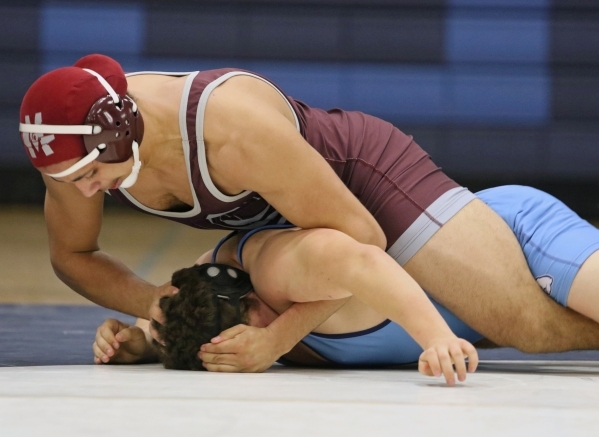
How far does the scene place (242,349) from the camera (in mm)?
1436

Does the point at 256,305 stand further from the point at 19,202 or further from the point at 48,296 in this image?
the point at 19,202

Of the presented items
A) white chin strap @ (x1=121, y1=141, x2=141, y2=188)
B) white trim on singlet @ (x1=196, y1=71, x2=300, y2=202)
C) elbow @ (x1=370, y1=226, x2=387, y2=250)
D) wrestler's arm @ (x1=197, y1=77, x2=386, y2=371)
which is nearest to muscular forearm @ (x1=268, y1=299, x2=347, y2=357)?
wrestler's arm @ (x1=197, y1=77, x2=386, y2=371)

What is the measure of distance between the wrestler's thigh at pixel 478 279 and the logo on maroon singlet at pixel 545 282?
0.04 ft

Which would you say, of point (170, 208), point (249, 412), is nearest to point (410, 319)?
point (249, 412)

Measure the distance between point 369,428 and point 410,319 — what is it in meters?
0.43

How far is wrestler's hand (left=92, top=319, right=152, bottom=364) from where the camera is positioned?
5.20 ft

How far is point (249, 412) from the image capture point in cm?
97

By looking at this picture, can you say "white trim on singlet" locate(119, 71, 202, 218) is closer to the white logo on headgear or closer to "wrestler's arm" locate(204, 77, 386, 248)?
"wrestler's arm" locate(204, 77, 386, 248)

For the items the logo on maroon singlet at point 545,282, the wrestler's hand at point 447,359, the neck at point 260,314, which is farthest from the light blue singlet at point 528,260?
the wrestler's hand at point 447,359

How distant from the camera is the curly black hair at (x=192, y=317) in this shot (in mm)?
1438

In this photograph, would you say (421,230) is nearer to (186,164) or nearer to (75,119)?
(186,164)

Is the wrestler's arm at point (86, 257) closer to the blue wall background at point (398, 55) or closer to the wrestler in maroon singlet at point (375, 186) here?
the wrestler in maroon singlet at point (375, 186)

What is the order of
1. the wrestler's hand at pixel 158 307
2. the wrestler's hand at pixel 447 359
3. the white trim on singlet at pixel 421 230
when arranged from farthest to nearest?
the white trim on singlet at pixel 421 230 < the wrestler's hand at pixel 158 307 < the wrestler's hand at pixel 447 359

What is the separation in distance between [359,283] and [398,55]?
3.56 metres
